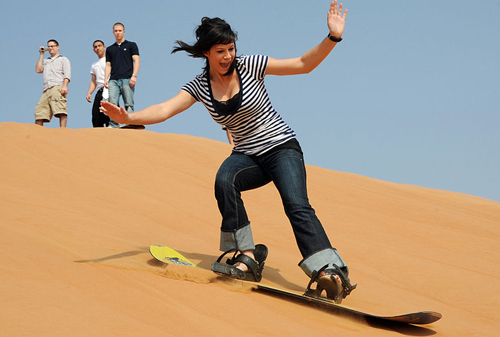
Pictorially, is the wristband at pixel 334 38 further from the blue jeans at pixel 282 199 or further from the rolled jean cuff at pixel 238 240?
the rolled jean cuff at pixel 238 240

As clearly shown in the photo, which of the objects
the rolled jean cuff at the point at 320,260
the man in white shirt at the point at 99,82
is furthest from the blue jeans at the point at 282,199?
the man in white shirt at the point at 99,82

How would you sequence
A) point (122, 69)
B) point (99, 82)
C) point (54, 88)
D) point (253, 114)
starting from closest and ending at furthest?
point (253, 114)
point (54, 88)
point (122, 69)
point (99, 82)

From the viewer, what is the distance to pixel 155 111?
363 cm

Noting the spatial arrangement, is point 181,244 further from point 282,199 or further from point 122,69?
point 122,69

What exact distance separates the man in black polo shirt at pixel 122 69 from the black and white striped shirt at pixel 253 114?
616cm

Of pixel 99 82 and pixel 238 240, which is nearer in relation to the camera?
pixel 238 240

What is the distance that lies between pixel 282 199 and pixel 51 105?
7.18 m

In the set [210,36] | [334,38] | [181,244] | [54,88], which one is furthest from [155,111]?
[54,88]

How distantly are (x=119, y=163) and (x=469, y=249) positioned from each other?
14.6 feet

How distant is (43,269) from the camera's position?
3186 mm

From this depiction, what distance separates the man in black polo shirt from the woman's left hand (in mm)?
6568

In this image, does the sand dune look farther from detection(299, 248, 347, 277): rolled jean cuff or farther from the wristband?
the wristband

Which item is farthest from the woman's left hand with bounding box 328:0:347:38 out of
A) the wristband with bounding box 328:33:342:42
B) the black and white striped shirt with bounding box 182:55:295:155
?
the black and white striped shirt with bounding box 182:55:295:155

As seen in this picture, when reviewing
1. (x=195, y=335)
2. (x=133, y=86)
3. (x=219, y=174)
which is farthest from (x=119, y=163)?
(x=195, y=335)
